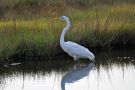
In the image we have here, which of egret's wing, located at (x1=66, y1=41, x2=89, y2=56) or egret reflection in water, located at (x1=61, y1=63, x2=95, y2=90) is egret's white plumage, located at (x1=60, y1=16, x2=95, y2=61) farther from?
egret reflection in water, located at (x1=61, y1=63, x2=95, y2=90)

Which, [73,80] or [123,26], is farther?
[123,26]

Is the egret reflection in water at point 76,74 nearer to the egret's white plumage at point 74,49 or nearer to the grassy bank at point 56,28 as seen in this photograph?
the egret's white plumage at point 74,49

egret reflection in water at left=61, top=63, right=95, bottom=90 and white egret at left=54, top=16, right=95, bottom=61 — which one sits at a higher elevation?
white egret at left=54, top=16, right=95, bottom=61

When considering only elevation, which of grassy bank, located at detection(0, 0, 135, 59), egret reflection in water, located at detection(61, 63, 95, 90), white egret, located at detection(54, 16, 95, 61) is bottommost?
egret reflection in water, located at detection(61, 63, 95, 90)

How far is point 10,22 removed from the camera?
13.5 m

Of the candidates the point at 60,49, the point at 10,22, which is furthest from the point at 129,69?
the point at 10,22

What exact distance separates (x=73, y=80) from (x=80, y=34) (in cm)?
227

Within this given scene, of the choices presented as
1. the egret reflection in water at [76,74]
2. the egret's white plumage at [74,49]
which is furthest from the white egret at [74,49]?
the egret reflection in water at [76,74]

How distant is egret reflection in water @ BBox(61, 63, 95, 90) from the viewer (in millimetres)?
10484

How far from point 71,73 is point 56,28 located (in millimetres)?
2212

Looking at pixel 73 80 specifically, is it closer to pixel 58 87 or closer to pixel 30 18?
pixel 58 87

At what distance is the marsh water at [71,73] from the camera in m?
9.94

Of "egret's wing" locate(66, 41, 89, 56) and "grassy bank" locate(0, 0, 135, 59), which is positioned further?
"grassy bank" locate(0, 0, 135, 59)

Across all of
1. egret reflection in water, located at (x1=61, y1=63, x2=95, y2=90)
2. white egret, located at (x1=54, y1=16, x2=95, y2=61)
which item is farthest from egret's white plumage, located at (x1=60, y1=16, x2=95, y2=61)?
egret reflection in water, located at (x1=61, y1=63, x2=95, y2=90)
